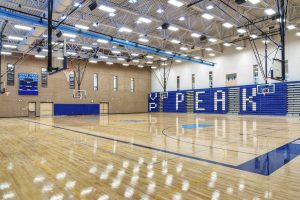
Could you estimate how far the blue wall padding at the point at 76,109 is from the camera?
2589 centimetres

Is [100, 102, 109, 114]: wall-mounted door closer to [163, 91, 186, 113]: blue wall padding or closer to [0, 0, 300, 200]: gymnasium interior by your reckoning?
[0, 0, 300, 200]: gymnasium interior

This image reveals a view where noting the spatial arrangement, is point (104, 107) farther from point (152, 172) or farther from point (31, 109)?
point (152, 172)

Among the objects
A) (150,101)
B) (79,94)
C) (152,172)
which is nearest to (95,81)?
(79,94)

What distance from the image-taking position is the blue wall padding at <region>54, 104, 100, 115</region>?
84.9 feet

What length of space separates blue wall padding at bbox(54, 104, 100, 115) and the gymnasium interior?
12 cm

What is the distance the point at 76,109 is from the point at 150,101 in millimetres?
11345

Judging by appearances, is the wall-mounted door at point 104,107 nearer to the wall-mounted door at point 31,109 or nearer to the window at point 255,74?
the wall-mounted door at point 31,109

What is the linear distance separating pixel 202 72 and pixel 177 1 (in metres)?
17.0

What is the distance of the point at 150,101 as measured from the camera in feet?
111

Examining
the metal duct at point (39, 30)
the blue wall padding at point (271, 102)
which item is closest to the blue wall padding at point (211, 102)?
the blue wall padding at point (271, 102)

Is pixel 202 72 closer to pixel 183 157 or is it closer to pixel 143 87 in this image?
pixel 143 87

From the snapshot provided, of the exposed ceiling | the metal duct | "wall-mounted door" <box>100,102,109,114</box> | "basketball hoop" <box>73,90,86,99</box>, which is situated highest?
the exposed ceiling

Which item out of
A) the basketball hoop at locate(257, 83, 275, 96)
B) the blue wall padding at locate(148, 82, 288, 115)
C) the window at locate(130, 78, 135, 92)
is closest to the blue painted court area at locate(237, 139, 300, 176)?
the basketball hoop at locate(257, 83, 275, 96)

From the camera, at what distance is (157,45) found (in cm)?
2327
